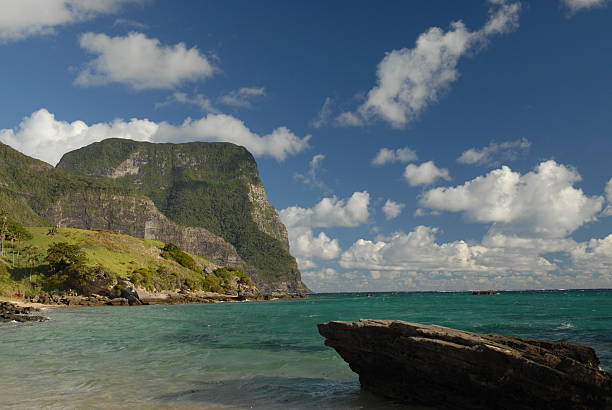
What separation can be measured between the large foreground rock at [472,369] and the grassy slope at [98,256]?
10698 cm

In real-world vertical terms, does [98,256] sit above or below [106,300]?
above

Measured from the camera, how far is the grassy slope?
10756 cm

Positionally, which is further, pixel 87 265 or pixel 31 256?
pixel 87 265

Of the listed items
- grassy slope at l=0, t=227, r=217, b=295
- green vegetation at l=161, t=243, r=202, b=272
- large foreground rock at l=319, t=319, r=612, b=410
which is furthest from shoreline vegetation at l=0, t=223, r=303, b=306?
large foreground rock at l=319, t=319, r=612, b=410

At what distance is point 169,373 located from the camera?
20219mm

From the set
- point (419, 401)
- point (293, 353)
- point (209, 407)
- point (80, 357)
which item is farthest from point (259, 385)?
point (80, 357)

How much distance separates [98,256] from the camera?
13288 centimetres

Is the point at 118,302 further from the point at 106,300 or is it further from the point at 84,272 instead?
the point at 84,272

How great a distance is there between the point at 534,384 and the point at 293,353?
1752 cm

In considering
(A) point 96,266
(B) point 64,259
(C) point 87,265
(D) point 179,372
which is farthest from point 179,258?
(D) point 179,372

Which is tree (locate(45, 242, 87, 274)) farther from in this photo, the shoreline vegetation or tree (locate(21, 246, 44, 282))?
tree (locate(21, 246, 44, 282))

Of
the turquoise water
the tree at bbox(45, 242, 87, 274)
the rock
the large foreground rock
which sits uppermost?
the tree at bbox(45, 242, 87, 274)

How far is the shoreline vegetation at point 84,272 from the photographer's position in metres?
108

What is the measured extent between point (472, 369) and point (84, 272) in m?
121
